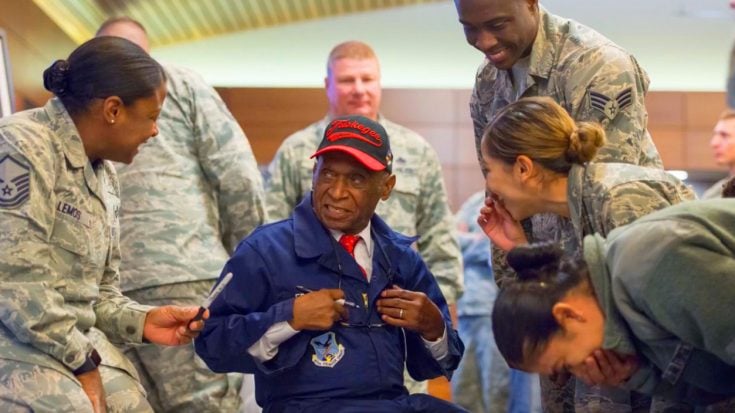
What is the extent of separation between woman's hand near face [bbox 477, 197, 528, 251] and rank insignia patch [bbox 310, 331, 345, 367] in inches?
19.6

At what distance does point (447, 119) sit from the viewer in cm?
900

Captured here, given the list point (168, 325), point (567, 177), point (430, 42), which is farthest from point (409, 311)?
point (430, 42)

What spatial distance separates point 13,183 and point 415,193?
2081 mm

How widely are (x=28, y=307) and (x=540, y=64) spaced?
1.39m

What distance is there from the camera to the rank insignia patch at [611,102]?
2.78 metres

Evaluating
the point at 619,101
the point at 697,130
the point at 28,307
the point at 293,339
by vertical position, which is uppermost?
the point at 619,101

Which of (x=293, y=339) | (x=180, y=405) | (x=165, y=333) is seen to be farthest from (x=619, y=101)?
(x=180, y=405)

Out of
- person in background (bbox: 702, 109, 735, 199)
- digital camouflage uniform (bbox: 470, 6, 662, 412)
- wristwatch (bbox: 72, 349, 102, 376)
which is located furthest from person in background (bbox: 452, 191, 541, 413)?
wristwatch (bbox: 72, 349, 102, 376)

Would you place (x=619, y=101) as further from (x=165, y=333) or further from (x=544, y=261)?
(x=165, y=333)

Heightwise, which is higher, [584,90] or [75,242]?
[584,90]

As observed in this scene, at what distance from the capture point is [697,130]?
356 inches

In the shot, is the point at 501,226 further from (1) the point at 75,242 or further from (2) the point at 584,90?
(1) the point at 75,242

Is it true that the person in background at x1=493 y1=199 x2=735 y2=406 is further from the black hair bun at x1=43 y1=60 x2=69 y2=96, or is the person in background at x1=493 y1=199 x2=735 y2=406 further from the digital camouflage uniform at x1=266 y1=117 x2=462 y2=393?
the digital camouflage uniform at x1=266 y1=117 x2=462 y2=393

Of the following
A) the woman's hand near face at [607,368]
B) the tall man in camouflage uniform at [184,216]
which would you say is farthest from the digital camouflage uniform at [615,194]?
the tall man in camouflage uniform at [184,216]
